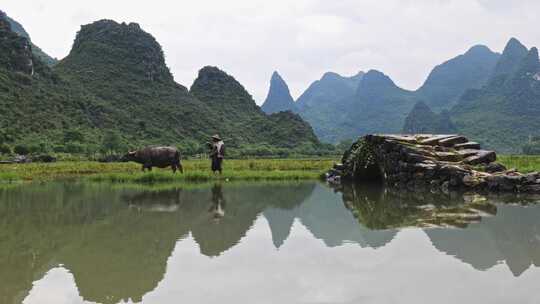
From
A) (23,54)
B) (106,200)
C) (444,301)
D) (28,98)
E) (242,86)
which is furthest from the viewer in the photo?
(242,86)

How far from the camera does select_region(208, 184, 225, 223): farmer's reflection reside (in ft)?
38.6

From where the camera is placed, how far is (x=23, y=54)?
80.9 m

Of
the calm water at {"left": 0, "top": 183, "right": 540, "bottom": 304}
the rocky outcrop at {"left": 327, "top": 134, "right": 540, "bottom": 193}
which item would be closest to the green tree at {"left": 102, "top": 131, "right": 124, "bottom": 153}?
the rocky outcrop at {"left": 327, "top": 134, "right": 540, "bottom": 193}

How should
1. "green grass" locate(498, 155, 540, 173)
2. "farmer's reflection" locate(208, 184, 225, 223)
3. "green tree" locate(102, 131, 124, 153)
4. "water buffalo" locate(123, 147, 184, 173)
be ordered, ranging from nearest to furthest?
"farmer's reflection" locate(208, 184, 225, 223), "green grass" locate(498, 155, 540, 173), "water buffalo" locate(123, 147, 184, 173), "green tree" locate(102, 131, 124, 153)

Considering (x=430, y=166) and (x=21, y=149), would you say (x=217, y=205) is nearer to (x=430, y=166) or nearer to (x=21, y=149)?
(x=430, y=166)

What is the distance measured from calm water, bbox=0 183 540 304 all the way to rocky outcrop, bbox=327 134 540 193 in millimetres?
3729

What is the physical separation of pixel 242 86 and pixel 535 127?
314 ft

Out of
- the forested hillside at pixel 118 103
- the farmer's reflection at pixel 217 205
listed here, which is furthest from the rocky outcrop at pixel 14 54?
the farmer's reflection at pixel 217 205

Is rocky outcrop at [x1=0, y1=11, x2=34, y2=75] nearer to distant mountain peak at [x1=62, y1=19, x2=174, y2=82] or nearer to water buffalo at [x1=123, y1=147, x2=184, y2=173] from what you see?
distant mountain peak at [x1=62, y1=19, x2=174, y2=82]

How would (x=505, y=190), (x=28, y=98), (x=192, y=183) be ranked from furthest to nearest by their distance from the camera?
(x=28, y=98) → (x=192, y=183) → (x=505, y=190)

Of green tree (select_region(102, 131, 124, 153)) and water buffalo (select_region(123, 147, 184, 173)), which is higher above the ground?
green tree (select_region(102, 131, 124, 153))

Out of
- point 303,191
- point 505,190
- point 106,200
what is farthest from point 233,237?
point 505,190

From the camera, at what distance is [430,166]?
783 inches

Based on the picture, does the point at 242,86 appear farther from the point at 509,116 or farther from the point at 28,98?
the point at 509,116
